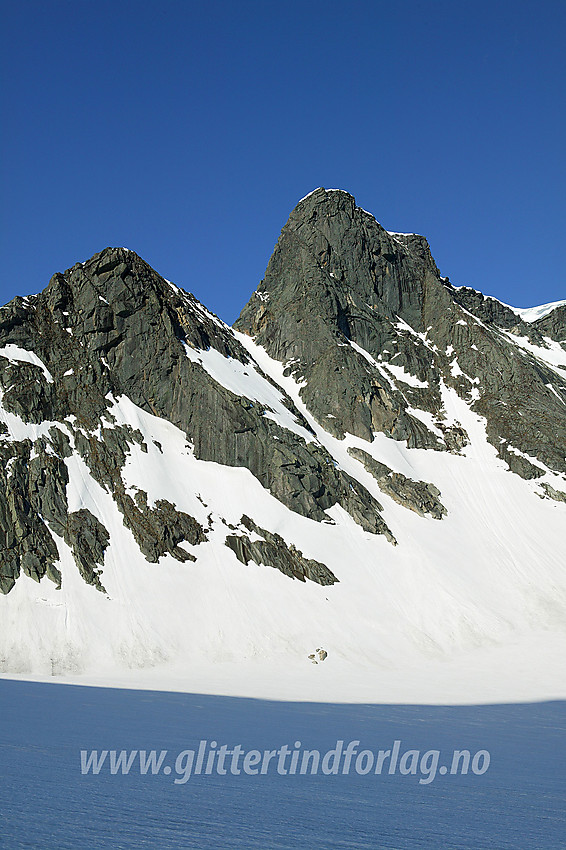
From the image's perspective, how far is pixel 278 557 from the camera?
169ft

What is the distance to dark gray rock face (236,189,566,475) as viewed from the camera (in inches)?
3046

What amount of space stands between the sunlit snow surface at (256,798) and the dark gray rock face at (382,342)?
6003 cm

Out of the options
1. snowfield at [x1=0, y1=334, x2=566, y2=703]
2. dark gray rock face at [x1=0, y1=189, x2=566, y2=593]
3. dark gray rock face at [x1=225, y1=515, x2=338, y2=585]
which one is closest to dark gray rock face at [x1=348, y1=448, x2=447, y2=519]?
dark gray rock face at [x1=0, y1=189, x2=566, y2=593]

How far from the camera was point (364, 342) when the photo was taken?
9012 centimetres

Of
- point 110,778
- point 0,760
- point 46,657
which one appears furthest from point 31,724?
point 46,657

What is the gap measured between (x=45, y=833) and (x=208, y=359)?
212 feet

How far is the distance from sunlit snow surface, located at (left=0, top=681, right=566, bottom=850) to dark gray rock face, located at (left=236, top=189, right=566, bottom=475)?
2363 inches

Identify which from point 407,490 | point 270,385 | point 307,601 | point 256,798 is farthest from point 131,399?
point 256,798

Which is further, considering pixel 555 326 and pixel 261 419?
pixel 555 326

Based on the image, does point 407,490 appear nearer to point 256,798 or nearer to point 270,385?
point 270,385

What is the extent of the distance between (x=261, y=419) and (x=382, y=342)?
1353 inches

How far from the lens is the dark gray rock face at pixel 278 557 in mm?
50906

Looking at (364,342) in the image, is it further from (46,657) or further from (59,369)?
(46,657)

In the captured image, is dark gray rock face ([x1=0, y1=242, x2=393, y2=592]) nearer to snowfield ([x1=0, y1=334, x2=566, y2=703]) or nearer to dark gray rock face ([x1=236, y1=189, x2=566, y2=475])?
snowfield ([x1=0, y1=334, x2=566, y2=703])
